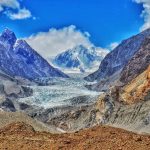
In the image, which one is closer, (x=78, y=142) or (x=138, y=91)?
(x=78, y=142)

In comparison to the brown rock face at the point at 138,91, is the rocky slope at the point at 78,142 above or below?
below

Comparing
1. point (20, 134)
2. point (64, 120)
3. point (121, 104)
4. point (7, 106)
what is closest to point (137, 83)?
point (121, 104)

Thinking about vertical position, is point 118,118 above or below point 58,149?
above

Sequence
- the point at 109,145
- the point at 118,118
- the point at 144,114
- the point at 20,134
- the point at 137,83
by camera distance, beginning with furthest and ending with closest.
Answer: the point at 137,83 < the point at 118,118 < the point at 144,114 < the point at 20,134 < the point at 109,145

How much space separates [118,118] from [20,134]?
3005 inches

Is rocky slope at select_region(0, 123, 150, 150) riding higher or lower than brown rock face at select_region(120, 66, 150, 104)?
lower

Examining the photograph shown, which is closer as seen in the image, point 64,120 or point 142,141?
point 142,141

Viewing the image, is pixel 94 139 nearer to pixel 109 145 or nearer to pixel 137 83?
pixel 109 145

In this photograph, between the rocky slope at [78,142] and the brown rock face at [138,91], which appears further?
the brown rock face at [138,91]

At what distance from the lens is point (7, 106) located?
16575 cm

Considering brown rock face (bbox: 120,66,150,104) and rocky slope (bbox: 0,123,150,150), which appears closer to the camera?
rocky slope (bbox: 0,123,150,150)

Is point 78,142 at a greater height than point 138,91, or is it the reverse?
point 138,91

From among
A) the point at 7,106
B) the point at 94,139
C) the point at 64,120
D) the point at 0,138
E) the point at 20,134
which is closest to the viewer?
the point at 94,139

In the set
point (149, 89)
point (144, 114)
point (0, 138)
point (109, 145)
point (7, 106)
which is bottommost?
point (109, 145)
